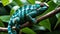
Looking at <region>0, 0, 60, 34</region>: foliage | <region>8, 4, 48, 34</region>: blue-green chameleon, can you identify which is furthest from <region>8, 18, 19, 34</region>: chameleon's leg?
<region>0, 0, 60, 34</region>: foliage

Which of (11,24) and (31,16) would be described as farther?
(31,16)

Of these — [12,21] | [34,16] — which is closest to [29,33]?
[34,16]

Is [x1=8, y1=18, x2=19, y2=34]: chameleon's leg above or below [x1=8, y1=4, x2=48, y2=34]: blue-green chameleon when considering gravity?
below

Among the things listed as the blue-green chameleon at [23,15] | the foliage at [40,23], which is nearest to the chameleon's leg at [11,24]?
the blue-green chameleon at [23,15]

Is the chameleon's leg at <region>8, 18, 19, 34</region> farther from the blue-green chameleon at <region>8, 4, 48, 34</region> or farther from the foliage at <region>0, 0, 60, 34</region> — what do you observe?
the foliage at <region>0, 0, 60, 34</region>

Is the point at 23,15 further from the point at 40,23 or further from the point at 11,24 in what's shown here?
the point at 40,23

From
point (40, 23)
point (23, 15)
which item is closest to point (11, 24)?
point (23, 15)

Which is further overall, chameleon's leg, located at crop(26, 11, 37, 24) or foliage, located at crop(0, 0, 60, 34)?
foliage, located at crop(0, 0, 60, 34)

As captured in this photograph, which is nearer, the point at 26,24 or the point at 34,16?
the point at 26,24

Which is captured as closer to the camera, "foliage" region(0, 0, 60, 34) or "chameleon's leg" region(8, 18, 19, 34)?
"chameleon's leg" region(8, 18, 19, 34)

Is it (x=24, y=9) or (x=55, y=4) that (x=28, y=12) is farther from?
(x=55, y=4)

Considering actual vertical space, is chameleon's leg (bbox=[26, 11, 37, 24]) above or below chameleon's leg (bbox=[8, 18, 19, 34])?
above
